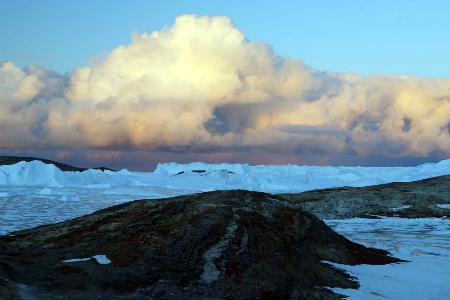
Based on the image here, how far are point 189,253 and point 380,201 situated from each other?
18.2m

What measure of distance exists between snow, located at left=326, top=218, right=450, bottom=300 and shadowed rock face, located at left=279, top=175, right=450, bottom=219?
350cm

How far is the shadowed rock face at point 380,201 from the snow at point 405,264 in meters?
3.50

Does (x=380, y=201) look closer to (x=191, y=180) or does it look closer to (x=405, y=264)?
(x=405, y=264)

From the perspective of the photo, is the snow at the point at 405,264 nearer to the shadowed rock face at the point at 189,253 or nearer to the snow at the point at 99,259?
the shadowed rock face at the point at 189,253

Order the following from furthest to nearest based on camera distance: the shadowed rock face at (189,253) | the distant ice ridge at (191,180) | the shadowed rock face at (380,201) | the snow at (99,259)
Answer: the distant ice ridge at (191,180), the shadowed rock face at (380,201), the snow at (99,259), the shadowed rock face at (189,253)

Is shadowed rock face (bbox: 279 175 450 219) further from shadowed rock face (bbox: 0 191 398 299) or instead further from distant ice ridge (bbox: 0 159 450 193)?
distant ice ridge (bbox: 0 159 450 193)

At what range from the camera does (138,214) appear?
871cm

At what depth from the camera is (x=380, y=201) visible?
2311cm

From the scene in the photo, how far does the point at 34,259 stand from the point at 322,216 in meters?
15.2

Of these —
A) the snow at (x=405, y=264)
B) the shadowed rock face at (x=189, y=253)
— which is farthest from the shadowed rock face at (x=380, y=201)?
the shadowed rock face at (x=189, y=253)

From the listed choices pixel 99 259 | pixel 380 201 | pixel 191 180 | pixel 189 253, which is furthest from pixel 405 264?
pixel 191 180

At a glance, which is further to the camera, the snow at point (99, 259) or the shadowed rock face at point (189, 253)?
the snow at point (99, 259)

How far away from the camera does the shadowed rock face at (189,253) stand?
582cm

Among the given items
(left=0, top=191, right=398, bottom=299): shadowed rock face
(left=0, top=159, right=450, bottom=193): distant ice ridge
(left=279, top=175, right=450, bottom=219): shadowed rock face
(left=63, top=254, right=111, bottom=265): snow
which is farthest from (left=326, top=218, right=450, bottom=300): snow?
(left=0, top=159, right=450, bottom=193): distant ice ridge
